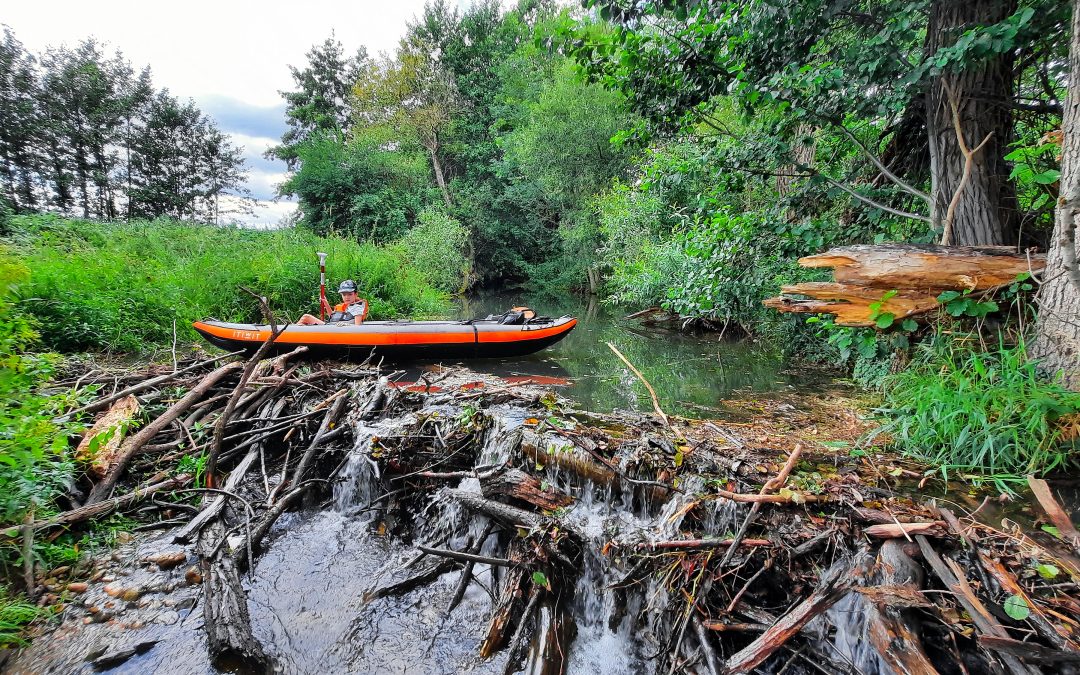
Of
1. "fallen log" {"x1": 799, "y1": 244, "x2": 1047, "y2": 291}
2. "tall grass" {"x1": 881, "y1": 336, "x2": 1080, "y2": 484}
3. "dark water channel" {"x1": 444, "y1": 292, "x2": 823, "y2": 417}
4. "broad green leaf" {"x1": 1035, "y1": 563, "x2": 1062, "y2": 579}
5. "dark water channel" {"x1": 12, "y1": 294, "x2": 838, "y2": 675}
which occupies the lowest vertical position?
"dark water channel" {"x1": 12, "y1": 294, "x2": 838, "y2": 675}

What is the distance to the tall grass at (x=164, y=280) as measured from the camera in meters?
7.03

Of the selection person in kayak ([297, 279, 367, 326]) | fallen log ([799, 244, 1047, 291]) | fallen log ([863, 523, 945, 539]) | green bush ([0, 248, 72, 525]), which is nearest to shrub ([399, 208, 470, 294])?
person in kayak ([297, 279, 367, 326])

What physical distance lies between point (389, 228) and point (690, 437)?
20.7 metres

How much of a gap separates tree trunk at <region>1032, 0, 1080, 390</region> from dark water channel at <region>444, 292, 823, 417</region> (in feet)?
8.68

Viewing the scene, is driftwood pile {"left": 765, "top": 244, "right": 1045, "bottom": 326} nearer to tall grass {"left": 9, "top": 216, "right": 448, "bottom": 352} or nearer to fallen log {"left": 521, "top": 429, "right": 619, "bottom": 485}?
fallen log {"left": 521, "top": 429, "right": 619, "bottom": 485}

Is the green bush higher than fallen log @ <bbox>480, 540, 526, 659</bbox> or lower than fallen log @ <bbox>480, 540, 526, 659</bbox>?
higher

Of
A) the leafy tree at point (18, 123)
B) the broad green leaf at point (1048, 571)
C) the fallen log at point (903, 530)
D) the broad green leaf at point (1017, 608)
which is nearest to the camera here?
the broad green leaf at point (1017, 608)

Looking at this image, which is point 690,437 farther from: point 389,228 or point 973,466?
point 389,228

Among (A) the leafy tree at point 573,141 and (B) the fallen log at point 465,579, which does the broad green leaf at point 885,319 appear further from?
(A) the leafy tree at point 573,141

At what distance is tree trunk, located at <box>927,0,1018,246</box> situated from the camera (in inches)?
142

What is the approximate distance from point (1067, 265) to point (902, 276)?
0.81m

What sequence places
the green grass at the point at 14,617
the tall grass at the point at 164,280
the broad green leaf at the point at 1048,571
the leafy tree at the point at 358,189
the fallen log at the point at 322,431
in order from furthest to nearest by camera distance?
the leafy tree at the point at 358,189 → the tall grass at the point at 164,280 → the fallen log at the point at 322,431 → the green grass at the point at 14,617 → the broad green leaf at the point at 1048,571

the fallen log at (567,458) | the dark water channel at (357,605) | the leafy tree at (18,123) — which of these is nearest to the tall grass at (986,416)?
the dark water channel at (357,605)

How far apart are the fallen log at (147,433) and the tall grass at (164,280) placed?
5.69 ft
